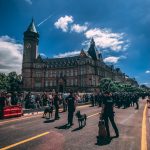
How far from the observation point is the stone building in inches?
3949

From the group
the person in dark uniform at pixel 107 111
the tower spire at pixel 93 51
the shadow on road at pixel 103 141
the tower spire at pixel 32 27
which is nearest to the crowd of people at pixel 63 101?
the person in dark uniform at pixel 107 111

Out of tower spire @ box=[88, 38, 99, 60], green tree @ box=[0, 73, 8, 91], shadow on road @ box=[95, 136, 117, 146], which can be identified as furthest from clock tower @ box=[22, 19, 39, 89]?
shadow on road @ box=[95, 136, 117, 146]

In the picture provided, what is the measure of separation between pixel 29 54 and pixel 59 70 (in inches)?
688

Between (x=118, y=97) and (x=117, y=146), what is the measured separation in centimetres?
2243

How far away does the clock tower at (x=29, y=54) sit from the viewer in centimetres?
10525

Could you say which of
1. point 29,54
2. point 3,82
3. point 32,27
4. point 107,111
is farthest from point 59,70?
point 107,111

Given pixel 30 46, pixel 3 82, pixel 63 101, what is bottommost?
pixel 63 101

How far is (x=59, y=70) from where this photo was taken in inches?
4377

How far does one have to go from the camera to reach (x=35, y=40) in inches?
4205

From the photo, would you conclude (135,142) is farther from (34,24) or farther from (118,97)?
(34,24)

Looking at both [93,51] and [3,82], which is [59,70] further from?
[3,82]

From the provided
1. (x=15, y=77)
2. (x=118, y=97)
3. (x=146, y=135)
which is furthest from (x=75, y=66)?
(x=146, y=135)

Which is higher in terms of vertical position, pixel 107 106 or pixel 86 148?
pixel 107 106

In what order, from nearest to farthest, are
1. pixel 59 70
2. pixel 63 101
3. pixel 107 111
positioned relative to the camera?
pixel 107 111 → pixel 63 101 → pixel 59 70
